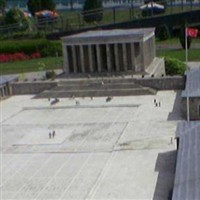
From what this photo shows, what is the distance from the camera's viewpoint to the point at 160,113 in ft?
119

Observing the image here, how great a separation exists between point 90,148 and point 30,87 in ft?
57.3

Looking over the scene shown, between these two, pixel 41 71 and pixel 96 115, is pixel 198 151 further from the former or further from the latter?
pixel 41 71

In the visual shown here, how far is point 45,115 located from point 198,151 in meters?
17.7

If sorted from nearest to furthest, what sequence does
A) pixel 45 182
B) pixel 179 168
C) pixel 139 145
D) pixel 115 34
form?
pixel 179 168 < pixel 45 182 < pixel 139 145 < pixel 115 34

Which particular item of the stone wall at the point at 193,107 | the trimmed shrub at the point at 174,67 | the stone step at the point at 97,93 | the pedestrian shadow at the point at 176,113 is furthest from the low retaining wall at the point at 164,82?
the stone wall at the point at 193,107

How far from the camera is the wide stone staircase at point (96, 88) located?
141 ft

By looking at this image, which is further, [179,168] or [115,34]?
[115,34]

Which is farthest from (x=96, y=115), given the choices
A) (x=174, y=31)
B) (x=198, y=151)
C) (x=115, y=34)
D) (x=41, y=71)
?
(x=174, y=31)

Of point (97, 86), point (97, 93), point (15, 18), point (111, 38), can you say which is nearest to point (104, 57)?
point (111, 38)

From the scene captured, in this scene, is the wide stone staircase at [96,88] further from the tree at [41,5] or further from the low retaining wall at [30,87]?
the tree at [41,5]

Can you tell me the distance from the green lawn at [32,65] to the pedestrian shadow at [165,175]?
32.0 meters

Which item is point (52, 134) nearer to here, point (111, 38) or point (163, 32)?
point (111, 38)

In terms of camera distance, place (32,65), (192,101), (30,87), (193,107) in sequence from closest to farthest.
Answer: (192,101), (193,107), (30,87), (32,65)

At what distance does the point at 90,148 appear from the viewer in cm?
3022
